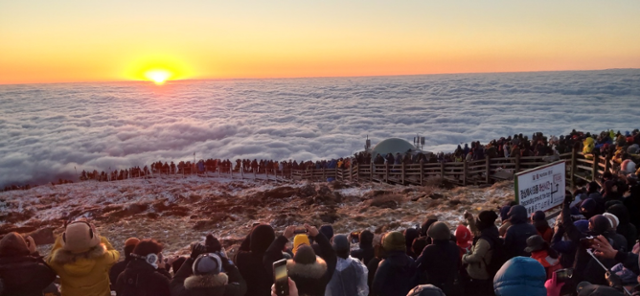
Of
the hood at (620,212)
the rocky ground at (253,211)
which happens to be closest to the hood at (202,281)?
the hood at (620,212)

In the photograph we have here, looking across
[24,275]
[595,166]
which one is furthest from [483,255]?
[595,166]

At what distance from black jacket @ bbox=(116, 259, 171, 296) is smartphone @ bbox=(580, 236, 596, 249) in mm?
3756

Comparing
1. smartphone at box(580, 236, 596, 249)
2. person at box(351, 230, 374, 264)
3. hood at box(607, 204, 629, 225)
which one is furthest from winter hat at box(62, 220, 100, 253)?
hood at box(607, 204, 629, 225)

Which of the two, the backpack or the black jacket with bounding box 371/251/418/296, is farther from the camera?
the backpack

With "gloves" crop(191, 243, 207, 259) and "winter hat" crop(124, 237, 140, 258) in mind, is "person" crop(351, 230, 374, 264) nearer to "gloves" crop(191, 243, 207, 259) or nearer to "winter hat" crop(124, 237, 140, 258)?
"gloves" crop(191, 243, 207, 259)

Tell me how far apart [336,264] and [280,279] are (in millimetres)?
1567

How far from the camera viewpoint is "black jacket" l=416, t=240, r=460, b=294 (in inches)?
199

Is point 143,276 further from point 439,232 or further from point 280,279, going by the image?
→ point 439,232

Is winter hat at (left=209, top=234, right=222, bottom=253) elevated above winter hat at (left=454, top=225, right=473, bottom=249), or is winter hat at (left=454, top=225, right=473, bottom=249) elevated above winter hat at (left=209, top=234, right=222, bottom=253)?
winter hat at (left=209, top=234, right=222, bottom=253)

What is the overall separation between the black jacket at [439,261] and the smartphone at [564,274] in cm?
92

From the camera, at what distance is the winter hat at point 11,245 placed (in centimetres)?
441

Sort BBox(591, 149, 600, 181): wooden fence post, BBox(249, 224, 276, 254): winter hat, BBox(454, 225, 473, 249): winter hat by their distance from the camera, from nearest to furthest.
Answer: BBox(249, 224, 276, 254): winter hat, BBox(454, 225, 473, 249): winter hat, BBox(591, 149, 600, 181): wooden fence post

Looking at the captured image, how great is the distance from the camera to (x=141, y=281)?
4.42 metres

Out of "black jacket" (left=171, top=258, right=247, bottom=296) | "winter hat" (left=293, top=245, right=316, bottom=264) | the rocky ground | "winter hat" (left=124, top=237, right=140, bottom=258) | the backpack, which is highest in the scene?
"winter hat" (left=293, top=245, right=316, bottom=264)
